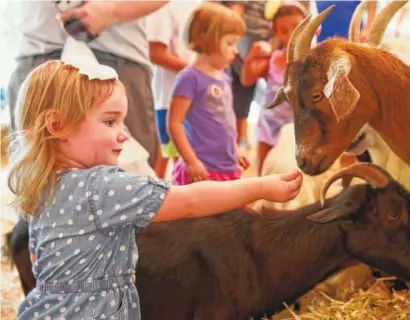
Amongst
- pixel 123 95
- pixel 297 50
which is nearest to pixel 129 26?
Result: pixel 123 95

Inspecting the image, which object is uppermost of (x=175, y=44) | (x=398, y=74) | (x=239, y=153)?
(x=398, y=74)

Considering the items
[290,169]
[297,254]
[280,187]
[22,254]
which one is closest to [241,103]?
[290,169]

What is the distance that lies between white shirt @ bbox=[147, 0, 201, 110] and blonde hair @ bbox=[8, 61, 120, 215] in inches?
34.2

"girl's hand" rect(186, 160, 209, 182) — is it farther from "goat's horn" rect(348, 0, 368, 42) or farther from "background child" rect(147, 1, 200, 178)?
"goat's horn" rect(348, 0, 368, 42)

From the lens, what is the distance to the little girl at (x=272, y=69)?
232cm

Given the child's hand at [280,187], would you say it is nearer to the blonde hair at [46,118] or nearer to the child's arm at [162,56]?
the blonde hair at [46,118]

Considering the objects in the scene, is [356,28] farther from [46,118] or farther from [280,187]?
[46,118]

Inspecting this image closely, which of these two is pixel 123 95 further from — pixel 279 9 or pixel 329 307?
pixel 279 9

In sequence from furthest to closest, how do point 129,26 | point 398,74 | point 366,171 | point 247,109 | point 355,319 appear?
1. point 247,109
2. point 129,26
3. point 355,319
4. point 366,171
5. point 398,74

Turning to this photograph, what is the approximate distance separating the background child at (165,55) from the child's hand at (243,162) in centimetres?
23

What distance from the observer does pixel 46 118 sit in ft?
4.38

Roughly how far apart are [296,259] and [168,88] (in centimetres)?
89

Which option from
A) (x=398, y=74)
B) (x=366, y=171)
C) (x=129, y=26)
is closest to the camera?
(x=398, y=74)

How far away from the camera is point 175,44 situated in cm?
230
